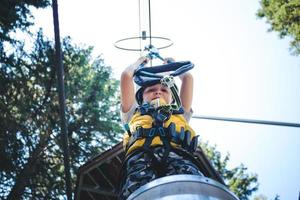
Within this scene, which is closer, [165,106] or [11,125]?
[165,106]

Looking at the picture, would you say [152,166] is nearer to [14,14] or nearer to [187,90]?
[187,90]

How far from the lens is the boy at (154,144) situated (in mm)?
2387

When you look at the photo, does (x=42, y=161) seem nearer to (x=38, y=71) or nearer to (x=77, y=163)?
(x=77, y=163)

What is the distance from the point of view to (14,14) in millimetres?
12531

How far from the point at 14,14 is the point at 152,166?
38.2 feet

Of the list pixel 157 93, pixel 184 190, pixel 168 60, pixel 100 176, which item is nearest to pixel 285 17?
pixel 100 176

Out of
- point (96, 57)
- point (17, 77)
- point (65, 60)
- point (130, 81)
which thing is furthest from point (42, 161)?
point (130, 81)

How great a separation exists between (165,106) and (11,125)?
10563 millimetres

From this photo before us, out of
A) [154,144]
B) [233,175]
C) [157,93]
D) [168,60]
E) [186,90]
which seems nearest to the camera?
[154,144]

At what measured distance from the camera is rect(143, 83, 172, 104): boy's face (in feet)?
11.0

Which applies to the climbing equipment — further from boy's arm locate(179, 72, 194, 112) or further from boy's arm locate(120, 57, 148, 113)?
boy's arm locate(179, 72, 194, 112)

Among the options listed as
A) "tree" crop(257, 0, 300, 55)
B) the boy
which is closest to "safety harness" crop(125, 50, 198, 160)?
the boy

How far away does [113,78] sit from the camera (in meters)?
16.4

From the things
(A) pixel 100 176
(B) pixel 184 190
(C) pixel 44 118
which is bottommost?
(B) pixel 184 190
